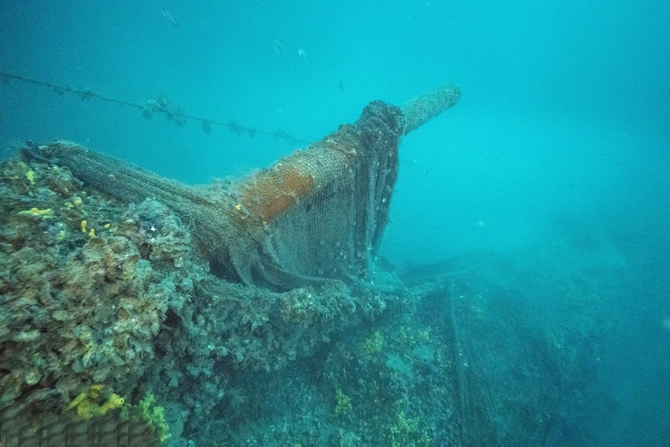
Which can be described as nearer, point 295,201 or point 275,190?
point 275,190

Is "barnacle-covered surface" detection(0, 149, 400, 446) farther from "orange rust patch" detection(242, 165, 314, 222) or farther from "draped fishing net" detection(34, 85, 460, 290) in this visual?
"orange rust patch" detection(242, 165, 314, 222)

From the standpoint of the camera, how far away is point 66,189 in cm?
244

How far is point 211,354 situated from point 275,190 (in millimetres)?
2004

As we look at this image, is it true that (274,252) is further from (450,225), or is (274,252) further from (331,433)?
(450,225)

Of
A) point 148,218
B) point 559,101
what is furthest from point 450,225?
point 559,101

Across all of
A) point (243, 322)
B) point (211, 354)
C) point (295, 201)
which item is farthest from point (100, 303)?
point (295, 201)

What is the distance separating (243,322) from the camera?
3.43 meters

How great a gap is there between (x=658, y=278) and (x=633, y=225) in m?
13.4

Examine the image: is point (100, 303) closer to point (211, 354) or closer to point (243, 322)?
point (211, 354)

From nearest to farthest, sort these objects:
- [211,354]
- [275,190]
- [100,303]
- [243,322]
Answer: [100,303], [211,354], [243,322], [275,190]

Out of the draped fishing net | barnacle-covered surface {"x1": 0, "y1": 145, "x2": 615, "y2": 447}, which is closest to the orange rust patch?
the draped fishing net

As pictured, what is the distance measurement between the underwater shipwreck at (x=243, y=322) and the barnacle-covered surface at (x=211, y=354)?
0.01 m

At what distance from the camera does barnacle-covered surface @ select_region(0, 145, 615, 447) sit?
5.16ft

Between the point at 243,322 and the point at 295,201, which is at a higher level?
the point at 295,201
